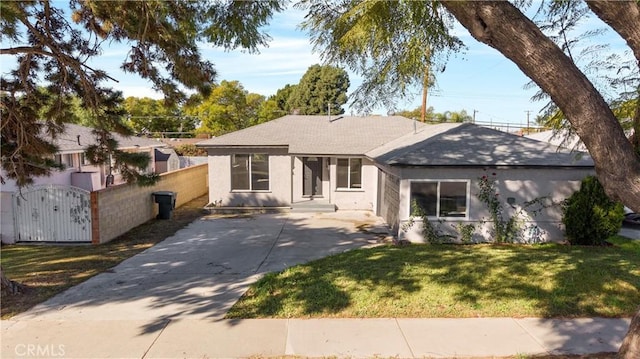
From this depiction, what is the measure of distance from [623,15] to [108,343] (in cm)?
686

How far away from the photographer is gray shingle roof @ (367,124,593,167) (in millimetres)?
11922

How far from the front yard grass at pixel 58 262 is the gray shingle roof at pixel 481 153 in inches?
300

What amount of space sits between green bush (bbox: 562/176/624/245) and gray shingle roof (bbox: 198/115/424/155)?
7.67 metres

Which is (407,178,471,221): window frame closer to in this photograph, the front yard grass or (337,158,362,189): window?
(337,158,362,189): window

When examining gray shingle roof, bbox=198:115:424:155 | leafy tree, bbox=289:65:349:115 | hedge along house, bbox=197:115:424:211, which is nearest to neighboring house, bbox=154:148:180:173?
gray shingle roof, bbox=198:115:424:155

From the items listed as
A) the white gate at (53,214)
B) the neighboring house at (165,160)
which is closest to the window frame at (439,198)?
the white gate at (53,214)

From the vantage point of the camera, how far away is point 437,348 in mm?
5219

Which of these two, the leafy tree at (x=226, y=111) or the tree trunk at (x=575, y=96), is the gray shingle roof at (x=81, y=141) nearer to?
the tree trunk at (x=575, y=96)

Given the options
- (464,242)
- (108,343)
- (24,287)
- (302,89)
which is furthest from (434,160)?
(302,89)

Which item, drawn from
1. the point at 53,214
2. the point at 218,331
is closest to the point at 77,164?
the point at 53,214

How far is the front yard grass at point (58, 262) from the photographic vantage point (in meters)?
7.25

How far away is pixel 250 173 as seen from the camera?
1756 cm

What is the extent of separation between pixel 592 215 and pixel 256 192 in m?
11.9

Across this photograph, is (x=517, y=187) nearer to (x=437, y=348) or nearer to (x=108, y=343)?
(x=437, y=348)
